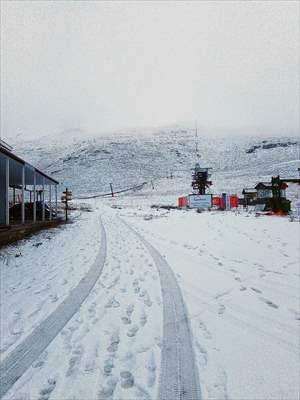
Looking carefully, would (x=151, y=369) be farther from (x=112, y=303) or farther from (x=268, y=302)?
(x=268, y=302)

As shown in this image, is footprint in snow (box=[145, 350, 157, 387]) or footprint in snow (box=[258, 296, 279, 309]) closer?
footprint in snow (box=[145, 350, 157, 387])

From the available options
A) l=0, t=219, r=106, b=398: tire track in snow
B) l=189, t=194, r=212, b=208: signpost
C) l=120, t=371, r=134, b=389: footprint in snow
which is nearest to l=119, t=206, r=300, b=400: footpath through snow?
l=120, t=371, r=134, b=389: footprint in snow

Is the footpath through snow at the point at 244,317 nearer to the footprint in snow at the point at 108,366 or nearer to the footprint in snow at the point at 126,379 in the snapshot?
the footprint in snow at the point at 126,379

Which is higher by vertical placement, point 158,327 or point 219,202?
point 219,202

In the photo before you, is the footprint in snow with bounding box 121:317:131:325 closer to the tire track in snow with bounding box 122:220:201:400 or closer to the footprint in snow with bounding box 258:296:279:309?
the tire track in snow with bounding box 122:220:201:400

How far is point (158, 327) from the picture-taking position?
3.80 meters

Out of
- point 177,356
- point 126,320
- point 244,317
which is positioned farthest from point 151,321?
point 244,317

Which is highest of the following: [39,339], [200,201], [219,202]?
[200,201]

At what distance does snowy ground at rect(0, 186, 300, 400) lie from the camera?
8.68ft

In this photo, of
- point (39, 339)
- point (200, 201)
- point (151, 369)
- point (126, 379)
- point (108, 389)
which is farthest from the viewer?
point (200, 201)

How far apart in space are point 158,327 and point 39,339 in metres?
1.57

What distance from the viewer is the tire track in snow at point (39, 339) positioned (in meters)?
2.82

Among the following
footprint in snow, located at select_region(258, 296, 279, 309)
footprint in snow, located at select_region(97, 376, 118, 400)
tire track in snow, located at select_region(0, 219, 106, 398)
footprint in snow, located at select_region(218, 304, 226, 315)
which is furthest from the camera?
footprint in snow, located at select_region(258, 296, 279, 309)

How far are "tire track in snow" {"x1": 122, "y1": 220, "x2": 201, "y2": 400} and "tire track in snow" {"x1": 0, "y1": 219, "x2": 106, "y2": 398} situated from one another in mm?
1457
